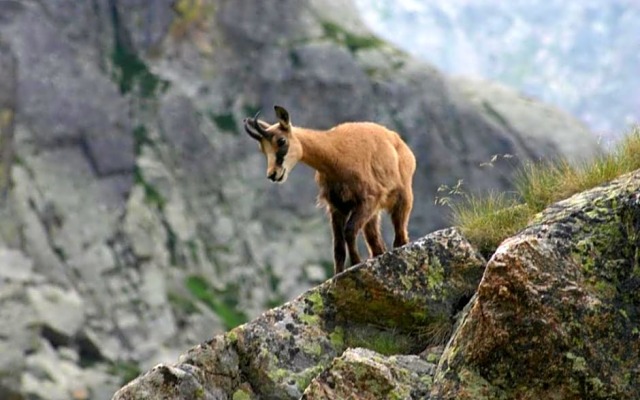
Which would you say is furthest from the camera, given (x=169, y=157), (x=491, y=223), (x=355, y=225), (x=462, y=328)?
(x=169, y=157)

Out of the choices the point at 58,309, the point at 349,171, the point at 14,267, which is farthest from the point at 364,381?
the point at 14,267

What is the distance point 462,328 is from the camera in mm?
8867

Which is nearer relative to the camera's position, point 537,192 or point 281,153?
point 537,192

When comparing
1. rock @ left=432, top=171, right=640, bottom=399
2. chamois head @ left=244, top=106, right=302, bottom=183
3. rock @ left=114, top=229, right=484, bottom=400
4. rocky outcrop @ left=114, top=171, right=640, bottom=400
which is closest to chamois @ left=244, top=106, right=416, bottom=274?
chamois head @ left=244, top=106, right=302, bottom=183

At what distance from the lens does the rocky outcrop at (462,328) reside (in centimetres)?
840

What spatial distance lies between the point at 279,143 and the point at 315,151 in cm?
50

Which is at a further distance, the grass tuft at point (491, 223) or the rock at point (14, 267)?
the rock at point (14, 267)

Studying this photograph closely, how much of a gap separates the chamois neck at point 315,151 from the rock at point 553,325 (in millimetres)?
5695

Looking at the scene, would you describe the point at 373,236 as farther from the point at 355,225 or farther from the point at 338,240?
the point at 355,225

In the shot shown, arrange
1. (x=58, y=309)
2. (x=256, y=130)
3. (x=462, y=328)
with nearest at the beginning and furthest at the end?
(x=462, y=328) → (x=256, y=130) → (x=58, y=309)

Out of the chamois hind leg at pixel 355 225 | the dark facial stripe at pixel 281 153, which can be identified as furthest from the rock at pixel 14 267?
the chamois hind leg at pixel 355 225

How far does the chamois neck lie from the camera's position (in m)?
14.5

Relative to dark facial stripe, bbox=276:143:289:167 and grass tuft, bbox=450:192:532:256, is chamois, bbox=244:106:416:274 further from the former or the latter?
grass tuft, bbox=450:192:532:256

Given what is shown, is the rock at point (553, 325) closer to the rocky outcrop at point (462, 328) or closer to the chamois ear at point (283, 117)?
the rocky outcrop at point (462, 328)
